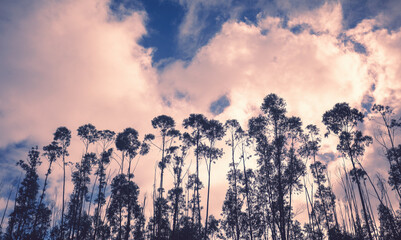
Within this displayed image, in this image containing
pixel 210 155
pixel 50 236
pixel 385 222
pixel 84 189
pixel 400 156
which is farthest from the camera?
pixel 385 222

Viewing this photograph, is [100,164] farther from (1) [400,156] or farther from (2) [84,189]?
(1) [400,156]

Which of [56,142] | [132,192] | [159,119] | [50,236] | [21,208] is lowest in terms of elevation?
[50,236]

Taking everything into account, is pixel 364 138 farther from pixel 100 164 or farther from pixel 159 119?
pixel 100 164

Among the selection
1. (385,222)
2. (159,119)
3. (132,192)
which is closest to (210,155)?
(159,119)

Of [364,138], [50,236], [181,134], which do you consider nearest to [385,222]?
[364,138]

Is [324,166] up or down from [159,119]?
down

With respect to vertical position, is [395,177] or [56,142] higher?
[56,142]

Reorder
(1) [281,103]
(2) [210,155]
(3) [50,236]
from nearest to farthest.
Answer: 1. (1) [281,103]
2. (2) [210,155]
3. (3) [50,236]

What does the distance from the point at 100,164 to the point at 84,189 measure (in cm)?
605

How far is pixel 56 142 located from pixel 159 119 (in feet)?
54.7

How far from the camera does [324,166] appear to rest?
3178 cm

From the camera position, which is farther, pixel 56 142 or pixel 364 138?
pixel 56 142

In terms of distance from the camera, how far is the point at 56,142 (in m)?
30.3

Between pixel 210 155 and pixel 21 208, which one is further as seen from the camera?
pixel 21 208
